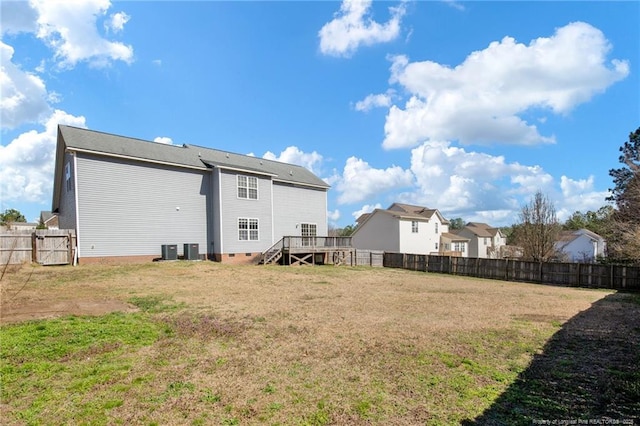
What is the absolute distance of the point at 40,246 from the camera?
1512 centimetres

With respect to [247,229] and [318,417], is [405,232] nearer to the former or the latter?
[247,229]

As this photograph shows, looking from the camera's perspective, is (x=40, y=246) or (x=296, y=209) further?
(x=296, y=209)

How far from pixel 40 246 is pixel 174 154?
8.10 m

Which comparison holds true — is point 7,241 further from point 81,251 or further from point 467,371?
point 467,371

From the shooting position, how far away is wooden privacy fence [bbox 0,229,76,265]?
1435 centimetres

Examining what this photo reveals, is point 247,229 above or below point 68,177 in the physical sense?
below

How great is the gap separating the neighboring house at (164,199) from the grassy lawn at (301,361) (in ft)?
22.4

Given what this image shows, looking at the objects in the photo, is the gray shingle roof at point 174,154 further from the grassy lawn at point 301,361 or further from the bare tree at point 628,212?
the bare tree at point 628,212

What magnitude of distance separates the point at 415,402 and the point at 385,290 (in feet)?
32.1

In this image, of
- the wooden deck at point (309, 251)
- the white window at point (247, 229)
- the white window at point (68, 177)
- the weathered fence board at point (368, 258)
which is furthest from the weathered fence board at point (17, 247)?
the weathered fence board at point (368, 258)

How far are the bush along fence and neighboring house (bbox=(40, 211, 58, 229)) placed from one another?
38.1 meters

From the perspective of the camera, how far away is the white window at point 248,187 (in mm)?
21312

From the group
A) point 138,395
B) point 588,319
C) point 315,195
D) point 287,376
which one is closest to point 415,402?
point 287,376

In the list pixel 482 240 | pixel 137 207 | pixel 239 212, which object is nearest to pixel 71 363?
pixel 137 207
